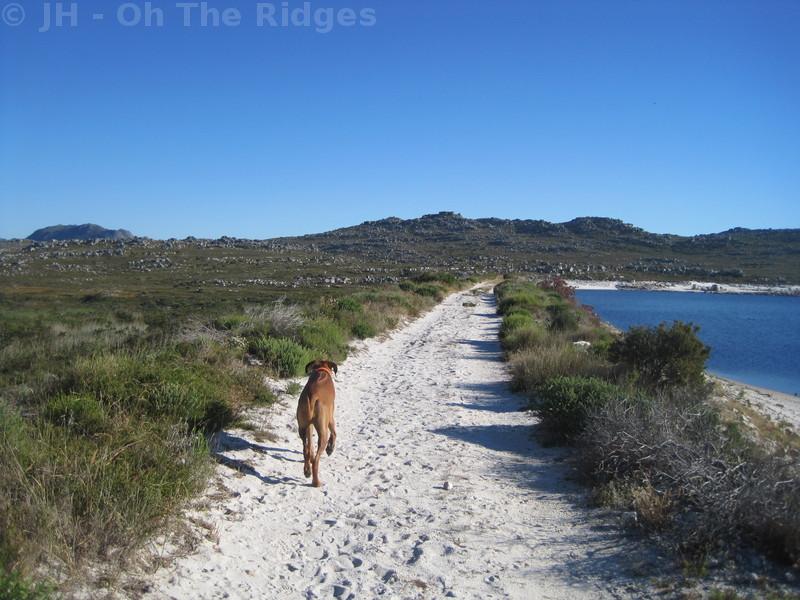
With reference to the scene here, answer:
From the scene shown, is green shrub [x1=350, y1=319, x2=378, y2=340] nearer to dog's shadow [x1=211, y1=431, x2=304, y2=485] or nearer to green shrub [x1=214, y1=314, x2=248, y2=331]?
green shrub [x1=214, y1=314, x2=248, y2=331]

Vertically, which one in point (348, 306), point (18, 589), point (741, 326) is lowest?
point (741, 326)

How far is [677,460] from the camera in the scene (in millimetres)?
5211

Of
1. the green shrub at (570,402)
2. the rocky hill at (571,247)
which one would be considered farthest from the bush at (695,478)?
the rocky hill at (571,247)

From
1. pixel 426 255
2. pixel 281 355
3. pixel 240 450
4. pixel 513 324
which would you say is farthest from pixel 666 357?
pixel 426 255

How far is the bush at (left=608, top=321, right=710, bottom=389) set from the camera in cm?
1068

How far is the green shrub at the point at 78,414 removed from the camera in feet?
18.7

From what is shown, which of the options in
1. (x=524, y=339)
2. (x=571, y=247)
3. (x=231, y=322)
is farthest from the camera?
(x=571, y=247)

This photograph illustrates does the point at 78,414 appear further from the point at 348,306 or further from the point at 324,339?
the point at 348,306

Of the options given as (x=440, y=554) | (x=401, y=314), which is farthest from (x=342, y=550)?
(x=401, y=314)

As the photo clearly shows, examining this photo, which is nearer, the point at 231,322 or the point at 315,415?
the point at 315,415

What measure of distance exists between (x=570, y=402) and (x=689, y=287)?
83.7 metres

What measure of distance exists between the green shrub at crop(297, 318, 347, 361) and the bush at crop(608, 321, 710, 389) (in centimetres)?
604

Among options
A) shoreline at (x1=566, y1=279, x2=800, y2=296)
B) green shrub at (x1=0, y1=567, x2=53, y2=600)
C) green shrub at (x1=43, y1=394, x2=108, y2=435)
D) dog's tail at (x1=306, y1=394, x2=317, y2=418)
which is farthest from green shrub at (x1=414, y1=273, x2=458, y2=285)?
green shrub at (x1=0, y1=567, x2=53, y2=600)

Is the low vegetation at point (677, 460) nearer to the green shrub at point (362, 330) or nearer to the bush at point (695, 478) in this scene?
the bush at point (695, 478)
